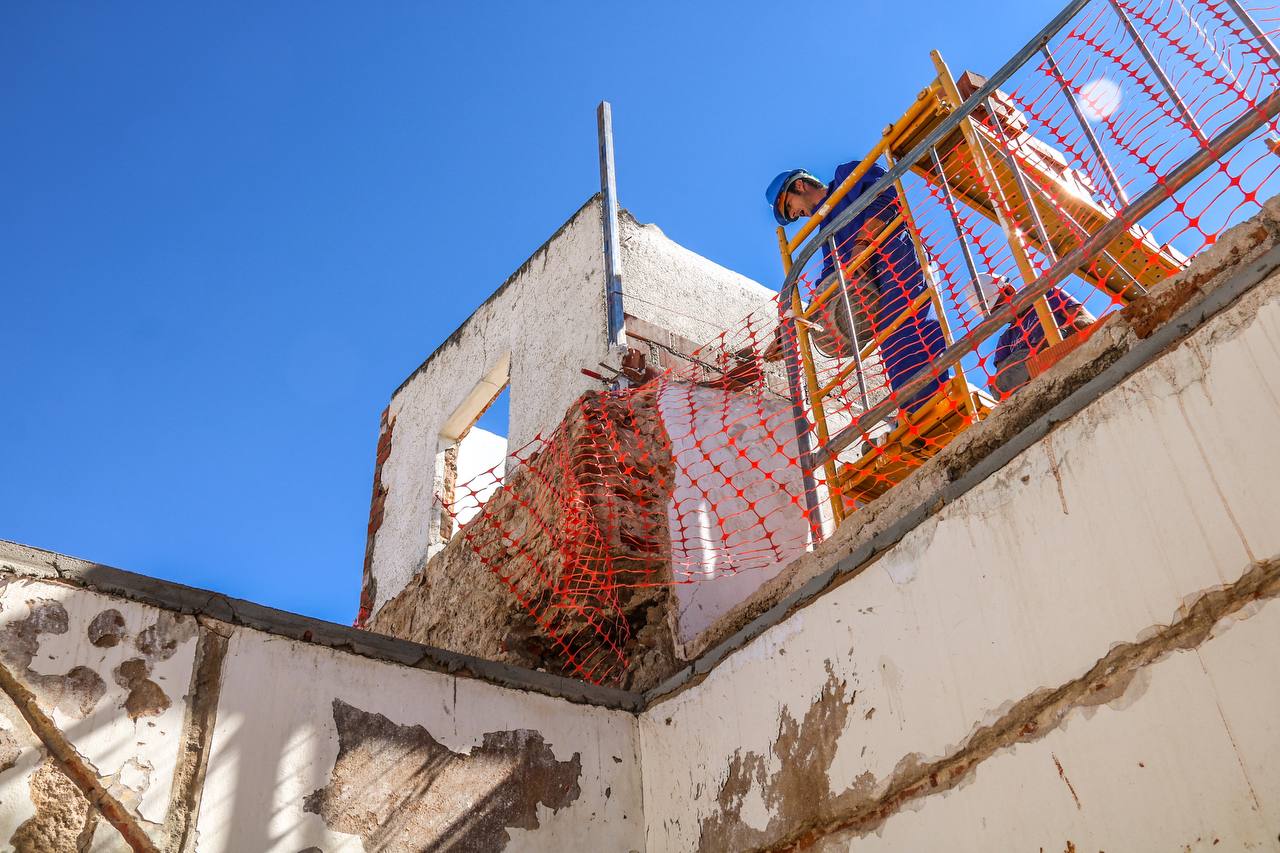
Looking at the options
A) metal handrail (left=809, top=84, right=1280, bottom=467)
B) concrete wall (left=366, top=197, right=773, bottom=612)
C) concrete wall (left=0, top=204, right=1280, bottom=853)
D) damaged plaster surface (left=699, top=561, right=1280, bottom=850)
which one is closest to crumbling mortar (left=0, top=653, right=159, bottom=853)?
concrete wall (left=0, top=204, right=1280, bottom=853)

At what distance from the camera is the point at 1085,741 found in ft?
7.24

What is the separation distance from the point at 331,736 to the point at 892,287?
10.2 ft

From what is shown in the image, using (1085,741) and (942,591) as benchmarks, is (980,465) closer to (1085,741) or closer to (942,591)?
(942,591)

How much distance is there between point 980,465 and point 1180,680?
0.78 m

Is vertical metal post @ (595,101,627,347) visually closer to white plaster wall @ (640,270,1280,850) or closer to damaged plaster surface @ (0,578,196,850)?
white plaster wall @ (640,270,1280,850)

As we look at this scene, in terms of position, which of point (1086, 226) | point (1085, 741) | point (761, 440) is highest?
point (1086, 226)

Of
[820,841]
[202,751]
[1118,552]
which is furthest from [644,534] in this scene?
[1118,552]

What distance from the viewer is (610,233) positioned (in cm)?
596

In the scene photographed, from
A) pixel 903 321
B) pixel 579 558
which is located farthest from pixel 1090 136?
pixel 579 558

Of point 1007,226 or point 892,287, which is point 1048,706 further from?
point 892,287

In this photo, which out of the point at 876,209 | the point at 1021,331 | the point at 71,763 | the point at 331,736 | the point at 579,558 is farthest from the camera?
the point at 876,209

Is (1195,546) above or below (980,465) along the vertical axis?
below

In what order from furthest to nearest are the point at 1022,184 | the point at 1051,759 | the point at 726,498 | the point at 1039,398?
the point at 726,498
the point at 1022,184
the point at 1039,398
the point at 1051,759

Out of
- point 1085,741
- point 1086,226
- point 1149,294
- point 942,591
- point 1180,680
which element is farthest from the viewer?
point 1086,226
